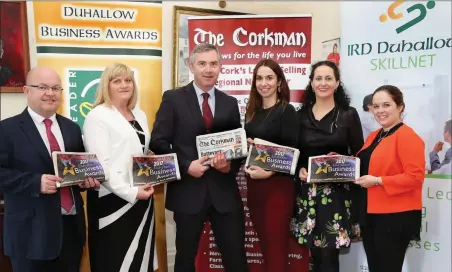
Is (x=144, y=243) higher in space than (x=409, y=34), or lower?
lower

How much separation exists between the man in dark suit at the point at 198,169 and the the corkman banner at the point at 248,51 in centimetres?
99

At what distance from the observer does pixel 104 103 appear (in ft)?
7.66

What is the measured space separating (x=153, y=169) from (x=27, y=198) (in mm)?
655

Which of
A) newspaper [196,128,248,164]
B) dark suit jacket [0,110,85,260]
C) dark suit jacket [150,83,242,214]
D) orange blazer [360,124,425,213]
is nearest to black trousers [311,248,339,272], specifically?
orange blazer [360,124,425,213]

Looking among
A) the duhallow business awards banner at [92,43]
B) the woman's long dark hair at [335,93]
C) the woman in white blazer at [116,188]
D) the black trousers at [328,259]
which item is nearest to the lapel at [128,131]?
the woman in white blazer at [116,188]

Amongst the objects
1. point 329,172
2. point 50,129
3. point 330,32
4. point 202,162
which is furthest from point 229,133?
point 330,32

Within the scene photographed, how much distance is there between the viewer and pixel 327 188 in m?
2.40

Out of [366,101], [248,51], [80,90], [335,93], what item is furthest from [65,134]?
[366,101]

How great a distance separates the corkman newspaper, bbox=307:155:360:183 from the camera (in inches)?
90.9

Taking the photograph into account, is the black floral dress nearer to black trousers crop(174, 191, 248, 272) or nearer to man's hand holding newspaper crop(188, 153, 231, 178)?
black trousers crop(174, 191, 248, 272)

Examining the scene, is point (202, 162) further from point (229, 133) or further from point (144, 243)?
point (144, 243)

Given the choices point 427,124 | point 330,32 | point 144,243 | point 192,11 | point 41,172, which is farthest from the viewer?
point 330,32

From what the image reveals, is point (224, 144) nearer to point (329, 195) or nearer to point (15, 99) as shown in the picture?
point (329, 195)

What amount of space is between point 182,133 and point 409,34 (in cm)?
186
